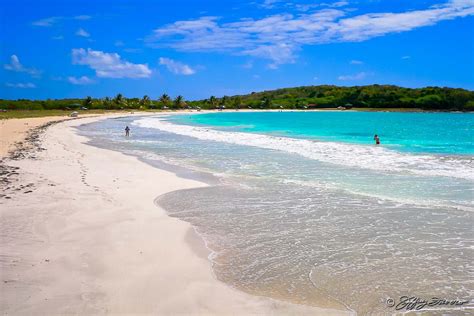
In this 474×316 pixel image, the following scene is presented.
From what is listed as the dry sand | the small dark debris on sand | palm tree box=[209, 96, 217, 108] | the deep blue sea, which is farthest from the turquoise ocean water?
palm tree box=[209, 96, 217, 108]

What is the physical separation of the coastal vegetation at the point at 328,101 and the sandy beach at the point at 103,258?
97.4 meters

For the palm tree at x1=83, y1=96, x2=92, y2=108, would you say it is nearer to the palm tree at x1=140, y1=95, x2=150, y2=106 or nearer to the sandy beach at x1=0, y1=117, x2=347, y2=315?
the palm tree at x1=140, y1=95, x2=150, y2=106

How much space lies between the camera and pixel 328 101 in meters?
172

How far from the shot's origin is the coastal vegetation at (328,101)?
384ft

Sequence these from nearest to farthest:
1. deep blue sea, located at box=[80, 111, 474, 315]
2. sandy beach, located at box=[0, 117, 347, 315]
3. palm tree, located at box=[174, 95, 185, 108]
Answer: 1. sandy beach, located at box=[0, 117, 347, 315]
2. deep blue sea, located at box=[80, 111, 474, 315]
3. palm tree, located at box=[174, 95, 185, 108]

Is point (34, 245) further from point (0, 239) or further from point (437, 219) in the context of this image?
point (437, 219)

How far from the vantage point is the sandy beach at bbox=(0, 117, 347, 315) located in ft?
15.8

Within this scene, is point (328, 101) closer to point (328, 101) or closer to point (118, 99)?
point (328, 101)

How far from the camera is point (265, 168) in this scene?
1616 centimetres

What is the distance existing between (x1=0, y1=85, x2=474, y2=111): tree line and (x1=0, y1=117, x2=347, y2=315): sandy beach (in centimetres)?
9896

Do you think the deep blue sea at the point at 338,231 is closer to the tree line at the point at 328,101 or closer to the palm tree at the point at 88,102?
the tree line at the point at 328,101

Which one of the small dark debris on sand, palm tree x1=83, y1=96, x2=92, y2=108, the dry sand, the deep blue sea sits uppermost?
palm tree x1=83, y1=96, x2=92, y2=108

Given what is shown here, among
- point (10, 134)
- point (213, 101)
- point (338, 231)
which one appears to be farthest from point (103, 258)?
point (213, 101)

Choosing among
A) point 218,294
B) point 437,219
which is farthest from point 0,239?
point 437,219
